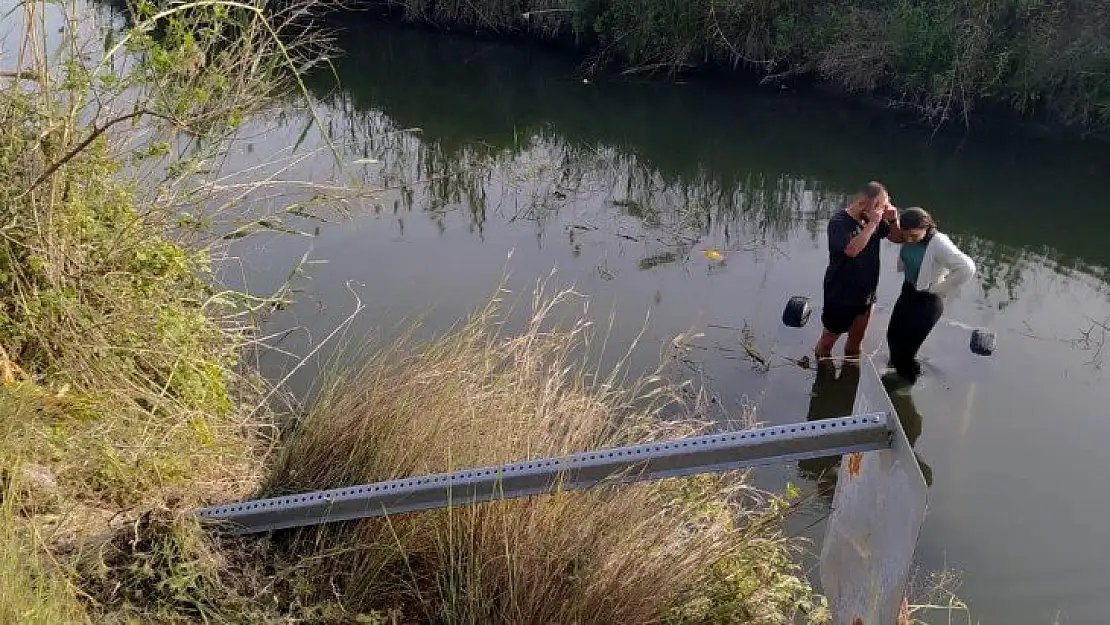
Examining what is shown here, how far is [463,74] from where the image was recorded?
15570 mm

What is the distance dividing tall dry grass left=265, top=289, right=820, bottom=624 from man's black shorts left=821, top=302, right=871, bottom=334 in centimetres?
234

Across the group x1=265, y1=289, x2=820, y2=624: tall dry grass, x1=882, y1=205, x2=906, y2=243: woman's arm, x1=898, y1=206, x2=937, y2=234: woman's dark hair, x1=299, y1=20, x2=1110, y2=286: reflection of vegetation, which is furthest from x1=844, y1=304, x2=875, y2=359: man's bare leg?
x1=299, y1=20, x2=1110, y2=286: reflection of vegetation

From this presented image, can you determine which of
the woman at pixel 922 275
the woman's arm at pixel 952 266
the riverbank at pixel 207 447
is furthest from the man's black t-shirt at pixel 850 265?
the riverbank at pixel 207 447

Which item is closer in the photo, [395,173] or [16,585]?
[16,585]

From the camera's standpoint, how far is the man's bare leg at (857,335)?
617cm

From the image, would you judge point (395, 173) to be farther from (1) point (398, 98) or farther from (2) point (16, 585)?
(2) point (16, 585)

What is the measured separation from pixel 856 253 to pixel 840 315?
0.57m

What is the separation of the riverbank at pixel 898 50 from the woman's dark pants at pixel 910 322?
22.5 feet

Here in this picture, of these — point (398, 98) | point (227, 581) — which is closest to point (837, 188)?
point (398, 98)

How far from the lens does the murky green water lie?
17.3 feet

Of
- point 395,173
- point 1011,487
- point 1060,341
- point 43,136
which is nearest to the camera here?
point 43,136

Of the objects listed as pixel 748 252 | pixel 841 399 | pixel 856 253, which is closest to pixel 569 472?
pixel 856 253

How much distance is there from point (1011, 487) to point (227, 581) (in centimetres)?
445

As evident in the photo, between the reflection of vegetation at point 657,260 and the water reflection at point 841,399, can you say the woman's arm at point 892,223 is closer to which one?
the water reflection at point 841,399
